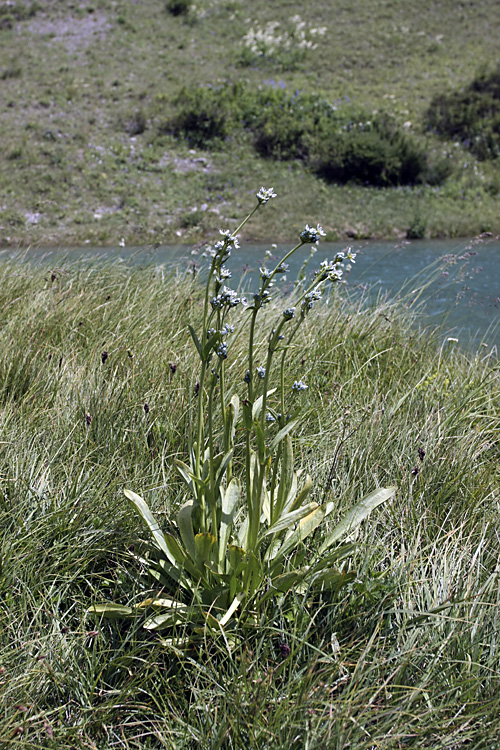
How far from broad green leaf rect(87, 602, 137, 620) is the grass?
0.16 ft

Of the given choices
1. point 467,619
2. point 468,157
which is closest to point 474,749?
point 467,619

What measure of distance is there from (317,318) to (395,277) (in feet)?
17.2

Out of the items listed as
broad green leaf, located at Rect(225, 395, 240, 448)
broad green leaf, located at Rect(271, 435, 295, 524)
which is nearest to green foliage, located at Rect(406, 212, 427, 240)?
broad green leaf, located at Rect(225, 395, 240, 448)

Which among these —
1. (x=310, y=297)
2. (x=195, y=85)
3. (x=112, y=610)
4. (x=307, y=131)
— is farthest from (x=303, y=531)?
(x=195, y=85)

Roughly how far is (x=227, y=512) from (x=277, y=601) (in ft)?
0.86

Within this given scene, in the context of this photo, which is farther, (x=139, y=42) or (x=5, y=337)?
(x=139, y=42)

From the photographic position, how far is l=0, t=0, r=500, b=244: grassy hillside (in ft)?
50.9

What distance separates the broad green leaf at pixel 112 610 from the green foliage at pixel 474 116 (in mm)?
21167

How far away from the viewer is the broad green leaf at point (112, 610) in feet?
4.52

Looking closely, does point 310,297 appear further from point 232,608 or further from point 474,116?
point 474,116

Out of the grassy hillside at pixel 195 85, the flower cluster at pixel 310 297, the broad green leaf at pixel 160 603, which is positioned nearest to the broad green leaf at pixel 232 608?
the broad green leaf at pixel 160 603

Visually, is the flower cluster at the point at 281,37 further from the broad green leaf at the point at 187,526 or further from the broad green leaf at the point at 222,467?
the broad green leaf at the point at 187,526

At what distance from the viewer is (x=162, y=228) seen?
14.9m

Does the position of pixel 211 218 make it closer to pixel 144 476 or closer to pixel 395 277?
pixel 395 277
